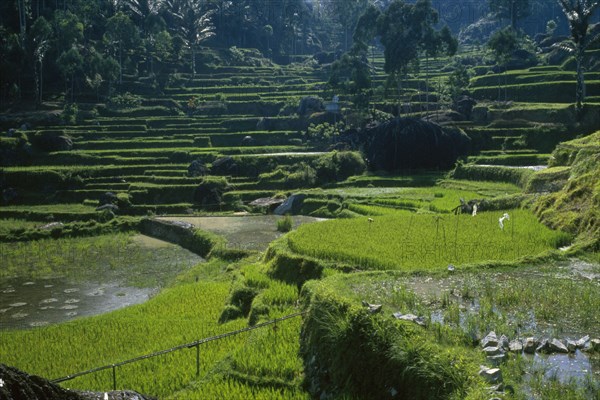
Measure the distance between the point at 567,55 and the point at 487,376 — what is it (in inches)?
2332

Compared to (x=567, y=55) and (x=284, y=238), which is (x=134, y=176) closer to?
(x=284, y=238)

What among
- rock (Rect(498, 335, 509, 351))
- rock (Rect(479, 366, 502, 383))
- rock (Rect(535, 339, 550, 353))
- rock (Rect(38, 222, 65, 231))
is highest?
rock (Rect(479, 366, 502, 383))

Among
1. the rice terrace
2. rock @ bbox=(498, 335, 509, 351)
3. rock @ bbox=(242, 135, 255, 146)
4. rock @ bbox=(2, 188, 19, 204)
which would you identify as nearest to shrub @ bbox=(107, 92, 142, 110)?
the rice terrace

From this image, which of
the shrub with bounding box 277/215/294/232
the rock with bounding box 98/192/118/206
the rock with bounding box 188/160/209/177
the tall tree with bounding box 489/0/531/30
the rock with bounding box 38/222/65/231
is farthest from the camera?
the tall tree with bounding box 489/0/531/30

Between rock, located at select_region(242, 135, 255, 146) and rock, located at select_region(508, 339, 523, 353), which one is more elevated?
rock, located at select_region(242, 135, 255, 146)

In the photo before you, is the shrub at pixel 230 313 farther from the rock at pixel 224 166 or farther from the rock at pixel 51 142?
the rock at pixel 51 142

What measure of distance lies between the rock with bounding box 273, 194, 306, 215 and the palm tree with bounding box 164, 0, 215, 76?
130ft

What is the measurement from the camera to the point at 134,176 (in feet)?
116

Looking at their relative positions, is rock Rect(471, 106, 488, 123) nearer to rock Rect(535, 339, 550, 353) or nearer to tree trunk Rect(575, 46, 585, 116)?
tree trunk Rect(575, 46, 585, 116)

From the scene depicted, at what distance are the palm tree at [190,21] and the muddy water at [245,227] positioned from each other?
40.7m

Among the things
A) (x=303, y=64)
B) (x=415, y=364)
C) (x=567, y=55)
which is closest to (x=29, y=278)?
(x=415, y=364)

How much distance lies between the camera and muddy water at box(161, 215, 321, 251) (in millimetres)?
21692

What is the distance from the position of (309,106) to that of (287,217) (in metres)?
29.2

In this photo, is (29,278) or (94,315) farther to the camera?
(29,278)
